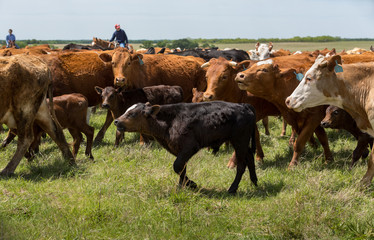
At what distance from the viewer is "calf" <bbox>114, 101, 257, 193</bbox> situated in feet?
19.7

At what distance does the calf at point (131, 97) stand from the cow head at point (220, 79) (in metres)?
1.30

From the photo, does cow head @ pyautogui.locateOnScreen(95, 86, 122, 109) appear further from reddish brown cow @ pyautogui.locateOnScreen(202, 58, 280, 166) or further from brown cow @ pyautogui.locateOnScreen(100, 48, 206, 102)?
reddish brown cow @ pyautogui.locateOnScreen(202, 58, 280, 166)

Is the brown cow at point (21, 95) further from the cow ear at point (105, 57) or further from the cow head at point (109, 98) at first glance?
the cow ear at point (105, 57)

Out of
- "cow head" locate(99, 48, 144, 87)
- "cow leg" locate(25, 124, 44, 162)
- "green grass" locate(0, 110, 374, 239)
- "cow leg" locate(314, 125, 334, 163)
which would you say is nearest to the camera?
"green grass" locate(0, 110, 374, 239)

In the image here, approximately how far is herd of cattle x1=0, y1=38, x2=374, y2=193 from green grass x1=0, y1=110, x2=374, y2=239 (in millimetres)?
325

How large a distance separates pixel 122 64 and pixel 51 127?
282 cm

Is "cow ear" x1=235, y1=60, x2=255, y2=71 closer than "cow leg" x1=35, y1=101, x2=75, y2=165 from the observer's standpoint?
No

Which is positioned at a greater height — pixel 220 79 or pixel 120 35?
pixel 120 35

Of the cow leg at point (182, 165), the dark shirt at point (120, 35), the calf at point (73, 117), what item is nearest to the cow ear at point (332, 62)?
the cow leg at point (182, 165)

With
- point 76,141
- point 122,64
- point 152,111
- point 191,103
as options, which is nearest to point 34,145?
point 76,141

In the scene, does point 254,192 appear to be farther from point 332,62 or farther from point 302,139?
point 332,62

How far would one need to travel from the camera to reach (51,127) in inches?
290

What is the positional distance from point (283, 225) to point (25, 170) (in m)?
4.06

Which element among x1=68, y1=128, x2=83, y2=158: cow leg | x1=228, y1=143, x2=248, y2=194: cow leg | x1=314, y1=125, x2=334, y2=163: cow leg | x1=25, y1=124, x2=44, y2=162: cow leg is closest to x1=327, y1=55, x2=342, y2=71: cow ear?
x1=228, y1=143, x2=248, y2=194: cow leg
